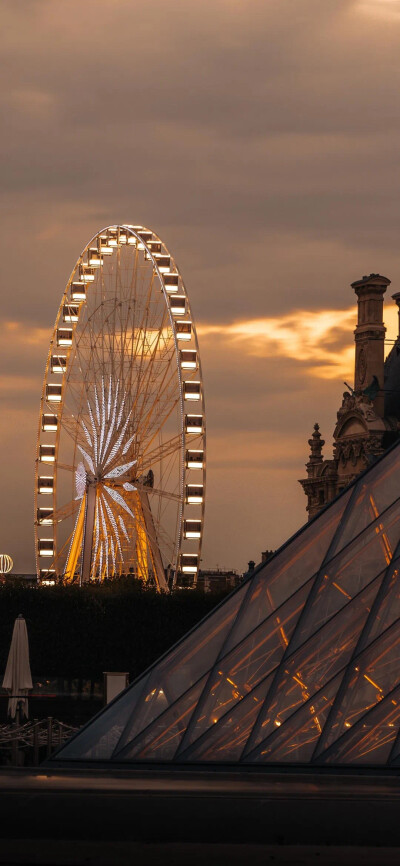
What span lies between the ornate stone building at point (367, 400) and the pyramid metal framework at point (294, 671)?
64003mm

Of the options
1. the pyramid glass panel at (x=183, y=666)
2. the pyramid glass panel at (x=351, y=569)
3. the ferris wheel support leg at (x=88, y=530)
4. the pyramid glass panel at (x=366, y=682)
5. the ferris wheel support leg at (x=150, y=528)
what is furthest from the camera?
the ferris wheel support leg at (x=88, y=530)

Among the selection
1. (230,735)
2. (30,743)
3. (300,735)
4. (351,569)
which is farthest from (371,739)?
(30,743)

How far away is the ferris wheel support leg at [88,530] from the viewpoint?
60.0 metres

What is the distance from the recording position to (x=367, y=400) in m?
91.6

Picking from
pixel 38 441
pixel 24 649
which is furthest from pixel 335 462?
pixel 24 649

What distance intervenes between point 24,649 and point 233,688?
15.4 m

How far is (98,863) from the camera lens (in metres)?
16.7

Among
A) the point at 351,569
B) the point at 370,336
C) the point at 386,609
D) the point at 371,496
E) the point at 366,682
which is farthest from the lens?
the point at 370,336

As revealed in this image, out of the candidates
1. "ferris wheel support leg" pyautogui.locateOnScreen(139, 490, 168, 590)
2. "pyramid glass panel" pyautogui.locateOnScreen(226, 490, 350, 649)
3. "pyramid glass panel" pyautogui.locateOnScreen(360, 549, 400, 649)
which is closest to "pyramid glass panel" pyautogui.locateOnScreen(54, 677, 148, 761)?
"pyramid glass panel" pyautogui.locateOnScreen(226, 490, 350, 649)

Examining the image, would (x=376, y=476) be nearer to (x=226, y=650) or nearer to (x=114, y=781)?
(x=226, y=650)

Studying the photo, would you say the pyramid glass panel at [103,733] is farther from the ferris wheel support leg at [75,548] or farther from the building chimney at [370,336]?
the building chimney at [370,336]

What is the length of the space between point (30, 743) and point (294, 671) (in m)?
10.0

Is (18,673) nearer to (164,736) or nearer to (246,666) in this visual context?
(246,666)

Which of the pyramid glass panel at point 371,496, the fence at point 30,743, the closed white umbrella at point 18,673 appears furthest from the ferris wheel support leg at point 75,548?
the pyramid glass panel at point 371,496
